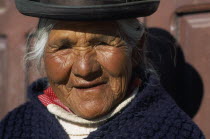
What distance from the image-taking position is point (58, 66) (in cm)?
186

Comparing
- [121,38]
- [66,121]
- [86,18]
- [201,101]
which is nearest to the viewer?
[86,18]

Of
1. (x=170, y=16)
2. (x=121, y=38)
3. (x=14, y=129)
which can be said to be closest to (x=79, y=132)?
(x=14, y=129)

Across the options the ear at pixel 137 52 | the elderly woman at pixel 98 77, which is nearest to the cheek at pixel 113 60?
the elderly woman at pixel 98 77

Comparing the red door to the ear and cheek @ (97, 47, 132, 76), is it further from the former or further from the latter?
cheek @ (97, 47, 132, 76)

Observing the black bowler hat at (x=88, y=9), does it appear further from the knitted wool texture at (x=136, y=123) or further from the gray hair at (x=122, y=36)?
the knitted wool texture at (x=136, y=123)

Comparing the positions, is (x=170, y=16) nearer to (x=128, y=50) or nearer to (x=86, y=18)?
(x=128, y=50)

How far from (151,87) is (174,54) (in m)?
0.37

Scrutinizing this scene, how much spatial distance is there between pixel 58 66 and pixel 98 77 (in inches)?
6.9

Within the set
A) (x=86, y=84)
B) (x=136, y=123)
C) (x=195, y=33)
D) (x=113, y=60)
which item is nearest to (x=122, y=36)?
(x=113, y=60)

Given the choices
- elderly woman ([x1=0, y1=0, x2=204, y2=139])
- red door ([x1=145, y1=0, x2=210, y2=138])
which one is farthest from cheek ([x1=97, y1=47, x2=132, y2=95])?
red door ([x1=145, y1=0, x2=210, y2=138])

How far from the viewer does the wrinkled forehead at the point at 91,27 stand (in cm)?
178

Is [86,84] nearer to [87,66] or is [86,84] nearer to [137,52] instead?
[87,66]

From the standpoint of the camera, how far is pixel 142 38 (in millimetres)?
2014

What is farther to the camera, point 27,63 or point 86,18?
point 27,63
